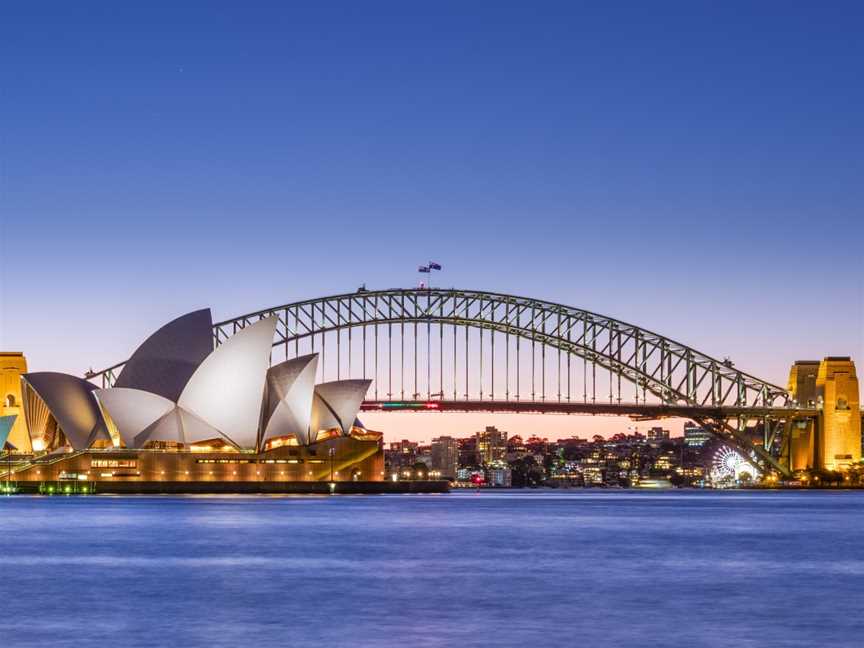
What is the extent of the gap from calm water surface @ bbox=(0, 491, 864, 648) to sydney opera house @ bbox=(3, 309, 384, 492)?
2838 cm

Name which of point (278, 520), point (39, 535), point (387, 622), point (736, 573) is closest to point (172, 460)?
point (278, 520)

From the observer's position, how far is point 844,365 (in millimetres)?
109188

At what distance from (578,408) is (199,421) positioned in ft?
76.7

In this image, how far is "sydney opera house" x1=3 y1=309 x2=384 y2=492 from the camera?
85.1m

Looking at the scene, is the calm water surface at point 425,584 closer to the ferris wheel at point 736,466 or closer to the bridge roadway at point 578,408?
the bridge roadway at point 578,408

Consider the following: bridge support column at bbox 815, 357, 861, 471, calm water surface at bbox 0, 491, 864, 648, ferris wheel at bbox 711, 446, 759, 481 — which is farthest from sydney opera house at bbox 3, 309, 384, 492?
bridge support column at bbox 815, 357, 861, 471

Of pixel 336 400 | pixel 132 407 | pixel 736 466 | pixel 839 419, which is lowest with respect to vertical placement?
pixel 736 466

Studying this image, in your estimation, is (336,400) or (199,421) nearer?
(199,421)

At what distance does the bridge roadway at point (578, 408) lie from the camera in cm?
9362

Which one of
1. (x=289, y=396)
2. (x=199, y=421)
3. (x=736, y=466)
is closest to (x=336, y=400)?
(x=289, y=396)

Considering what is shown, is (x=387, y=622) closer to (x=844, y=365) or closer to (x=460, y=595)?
(x=460, y=595)

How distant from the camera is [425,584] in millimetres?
31500

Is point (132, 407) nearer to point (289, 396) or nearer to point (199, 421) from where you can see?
point (199, 421)

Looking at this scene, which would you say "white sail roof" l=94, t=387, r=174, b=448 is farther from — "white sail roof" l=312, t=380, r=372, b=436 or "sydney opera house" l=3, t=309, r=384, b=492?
"white sail roof" l=312, t=380, r=372, b=436
